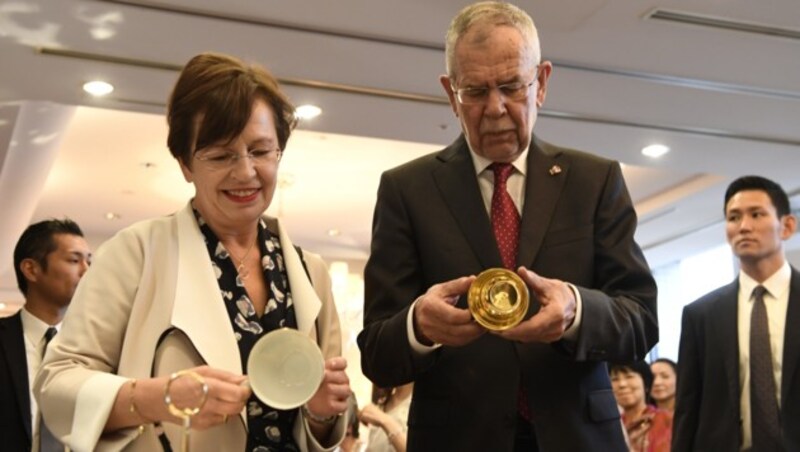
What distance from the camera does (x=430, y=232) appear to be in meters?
2.12

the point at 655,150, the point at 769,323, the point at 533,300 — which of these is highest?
the point at 655,150

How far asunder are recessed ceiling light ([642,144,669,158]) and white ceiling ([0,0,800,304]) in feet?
0.27

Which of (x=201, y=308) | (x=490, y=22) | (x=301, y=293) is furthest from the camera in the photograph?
(x=490, y=22)

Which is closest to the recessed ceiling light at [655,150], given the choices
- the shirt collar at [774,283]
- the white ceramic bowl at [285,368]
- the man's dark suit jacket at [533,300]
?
the shirt collar at [774,283]

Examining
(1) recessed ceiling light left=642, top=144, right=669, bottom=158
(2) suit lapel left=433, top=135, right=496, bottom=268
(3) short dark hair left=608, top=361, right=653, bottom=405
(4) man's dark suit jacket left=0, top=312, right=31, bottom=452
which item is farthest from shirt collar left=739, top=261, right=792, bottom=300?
(1) recessed ceiling light left=642, top=144, right=669, bottom=158

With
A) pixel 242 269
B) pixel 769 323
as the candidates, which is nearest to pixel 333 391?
pixel 242 269

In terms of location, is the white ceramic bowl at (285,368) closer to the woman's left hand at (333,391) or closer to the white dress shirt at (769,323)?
the woman's left hand at (333,391)

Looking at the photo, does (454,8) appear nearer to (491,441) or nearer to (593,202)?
(593,202)

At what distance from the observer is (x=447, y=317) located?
1.75 m

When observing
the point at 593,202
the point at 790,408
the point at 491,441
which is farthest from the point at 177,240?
the point at 790,408

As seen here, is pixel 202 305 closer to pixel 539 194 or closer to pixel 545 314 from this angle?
pixel 545 314

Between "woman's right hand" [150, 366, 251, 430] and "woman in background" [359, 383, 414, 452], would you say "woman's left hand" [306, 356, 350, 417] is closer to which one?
"woman's right hand" [150, 366, 251, 430]

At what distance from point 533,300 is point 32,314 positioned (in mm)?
3133

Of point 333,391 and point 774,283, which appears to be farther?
point 774,283
